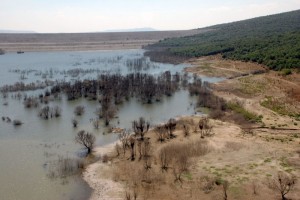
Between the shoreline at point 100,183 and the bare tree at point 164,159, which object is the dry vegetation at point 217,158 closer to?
the bare tree at point 164,159

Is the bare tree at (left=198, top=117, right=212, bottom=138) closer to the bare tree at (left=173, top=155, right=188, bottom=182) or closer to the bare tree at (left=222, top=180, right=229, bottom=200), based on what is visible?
the bare tree at (left=173, top=155, right=188, bottom=182)

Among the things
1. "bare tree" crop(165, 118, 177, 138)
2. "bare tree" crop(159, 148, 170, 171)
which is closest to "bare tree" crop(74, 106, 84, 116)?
"bare tree" crop(165, 118, 177, 138)

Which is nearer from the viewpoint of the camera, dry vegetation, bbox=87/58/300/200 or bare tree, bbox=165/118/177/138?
dry vegetation, bbox=87/58/300/200

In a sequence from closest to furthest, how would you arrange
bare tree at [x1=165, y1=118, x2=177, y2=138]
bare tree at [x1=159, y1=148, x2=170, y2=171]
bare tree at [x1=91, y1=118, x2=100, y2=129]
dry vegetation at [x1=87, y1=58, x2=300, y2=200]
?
dry vegetation at [x1=87, y1=58, x2=300, y2=200]
bare tree at [x1=159, y1=148, x2=170, y2=171]
bare tree at [x1=165, y1=118, x2=177, y2=138]
bare tree at [x1=91, y1=118, x2=100, y2=129]

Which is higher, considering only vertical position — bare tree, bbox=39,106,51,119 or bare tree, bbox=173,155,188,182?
bare tree, bbox=39,106,51,119

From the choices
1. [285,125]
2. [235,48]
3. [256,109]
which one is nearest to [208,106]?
[256,109]

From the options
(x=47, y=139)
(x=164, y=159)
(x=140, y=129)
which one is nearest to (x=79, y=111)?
(x=47, y=139)

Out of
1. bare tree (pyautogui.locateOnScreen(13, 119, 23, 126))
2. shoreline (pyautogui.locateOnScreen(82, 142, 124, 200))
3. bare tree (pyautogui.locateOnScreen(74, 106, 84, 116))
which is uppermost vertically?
bare tree (pyautogui.locateOnScreen(74, 106, 84, 116))

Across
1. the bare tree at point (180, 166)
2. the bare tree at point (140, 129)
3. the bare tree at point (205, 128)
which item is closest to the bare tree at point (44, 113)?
the bare tree at point (140, 129)
